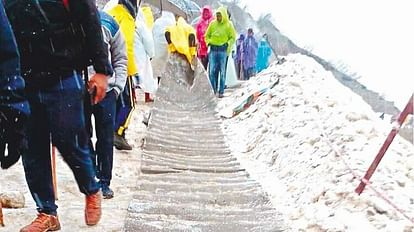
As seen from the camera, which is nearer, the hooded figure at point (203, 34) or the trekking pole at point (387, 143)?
the trekking pole at point (387, 143)

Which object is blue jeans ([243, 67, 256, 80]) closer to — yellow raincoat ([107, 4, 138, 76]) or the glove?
yellow raincoat ([107, 4, 138, 76])

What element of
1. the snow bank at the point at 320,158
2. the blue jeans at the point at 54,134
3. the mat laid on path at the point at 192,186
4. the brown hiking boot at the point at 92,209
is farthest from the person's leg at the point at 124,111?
the blue jeans at the point at 54,134

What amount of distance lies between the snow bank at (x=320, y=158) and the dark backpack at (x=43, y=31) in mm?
1906

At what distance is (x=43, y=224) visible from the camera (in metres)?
3.98

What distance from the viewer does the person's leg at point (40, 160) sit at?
3.84 meters

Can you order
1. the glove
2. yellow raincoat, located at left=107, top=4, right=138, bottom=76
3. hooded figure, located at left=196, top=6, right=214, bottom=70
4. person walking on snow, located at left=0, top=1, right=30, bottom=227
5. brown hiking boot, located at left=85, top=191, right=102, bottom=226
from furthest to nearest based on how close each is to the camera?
hooded figure, located at left=196, top=6, right=214, bottom=70, yellow raincoat, located at left=107, top=4, right=138, bottom=76, brown hiking boot, located at left=85, top=191, right=102, bottom=226, the glove, person walking on snow, located at left=0, top=1, right=30, bottom=227

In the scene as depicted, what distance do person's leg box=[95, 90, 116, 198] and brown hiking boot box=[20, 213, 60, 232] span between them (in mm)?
1095

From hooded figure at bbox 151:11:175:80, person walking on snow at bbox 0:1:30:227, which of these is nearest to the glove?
person walking on snow at bbox 0:1:30:227

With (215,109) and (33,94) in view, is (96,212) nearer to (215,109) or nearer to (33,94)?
(33,94)

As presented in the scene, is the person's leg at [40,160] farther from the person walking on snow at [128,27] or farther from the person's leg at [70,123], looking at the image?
the person walking on snow at [128,27]

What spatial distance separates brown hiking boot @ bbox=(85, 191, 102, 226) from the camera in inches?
167

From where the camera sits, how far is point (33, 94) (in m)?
3.77

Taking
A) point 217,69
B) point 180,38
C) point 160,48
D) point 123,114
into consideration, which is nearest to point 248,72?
point 217,69

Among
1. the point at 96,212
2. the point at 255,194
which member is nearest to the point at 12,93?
the point at 96,212
